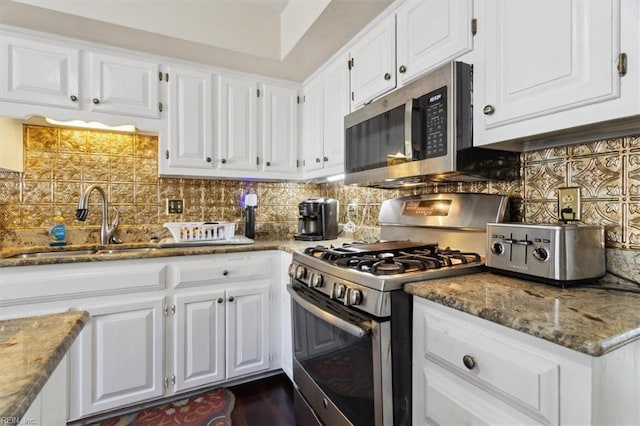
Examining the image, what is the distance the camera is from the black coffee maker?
7.66 ft

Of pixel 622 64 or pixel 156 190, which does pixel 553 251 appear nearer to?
pixel 622 64

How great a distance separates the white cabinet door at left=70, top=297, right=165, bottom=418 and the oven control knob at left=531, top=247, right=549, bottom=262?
1.81 meters

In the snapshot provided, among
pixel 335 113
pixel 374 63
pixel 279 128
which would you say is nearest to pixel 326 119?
pixel 335 113

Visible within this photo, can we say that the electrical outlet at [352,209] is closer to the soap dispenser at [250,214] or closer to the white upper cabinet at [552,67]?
the soap dispenser at [250,214]

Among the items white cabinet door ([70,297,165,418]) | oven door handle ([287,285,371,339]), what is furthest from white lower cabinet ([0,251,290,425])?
oven door handle ([287,285,371,339])

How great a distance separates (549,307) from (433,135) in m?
0.74

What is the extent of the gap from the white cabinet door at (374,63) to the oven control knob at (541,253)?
0.99 metres

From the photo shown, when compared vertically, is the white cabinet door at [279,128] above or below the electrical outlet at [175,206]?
above

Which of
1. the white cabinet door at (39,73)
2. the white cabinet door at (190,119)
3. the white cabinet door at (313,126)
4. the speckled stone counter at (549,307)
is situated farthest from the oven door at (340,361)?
the white cabinet door at (39,73)

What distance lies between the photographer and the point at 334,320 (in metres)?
1.25

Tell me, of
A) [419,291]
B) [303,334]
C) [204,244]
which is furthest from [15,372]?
[204,244]

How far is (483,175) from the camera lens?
1310 millimetres

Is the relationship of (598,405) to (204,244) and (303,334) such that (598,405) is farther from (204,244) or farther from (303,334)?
(204,244)

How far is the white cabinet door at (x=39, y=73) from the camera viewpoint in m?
1.77
